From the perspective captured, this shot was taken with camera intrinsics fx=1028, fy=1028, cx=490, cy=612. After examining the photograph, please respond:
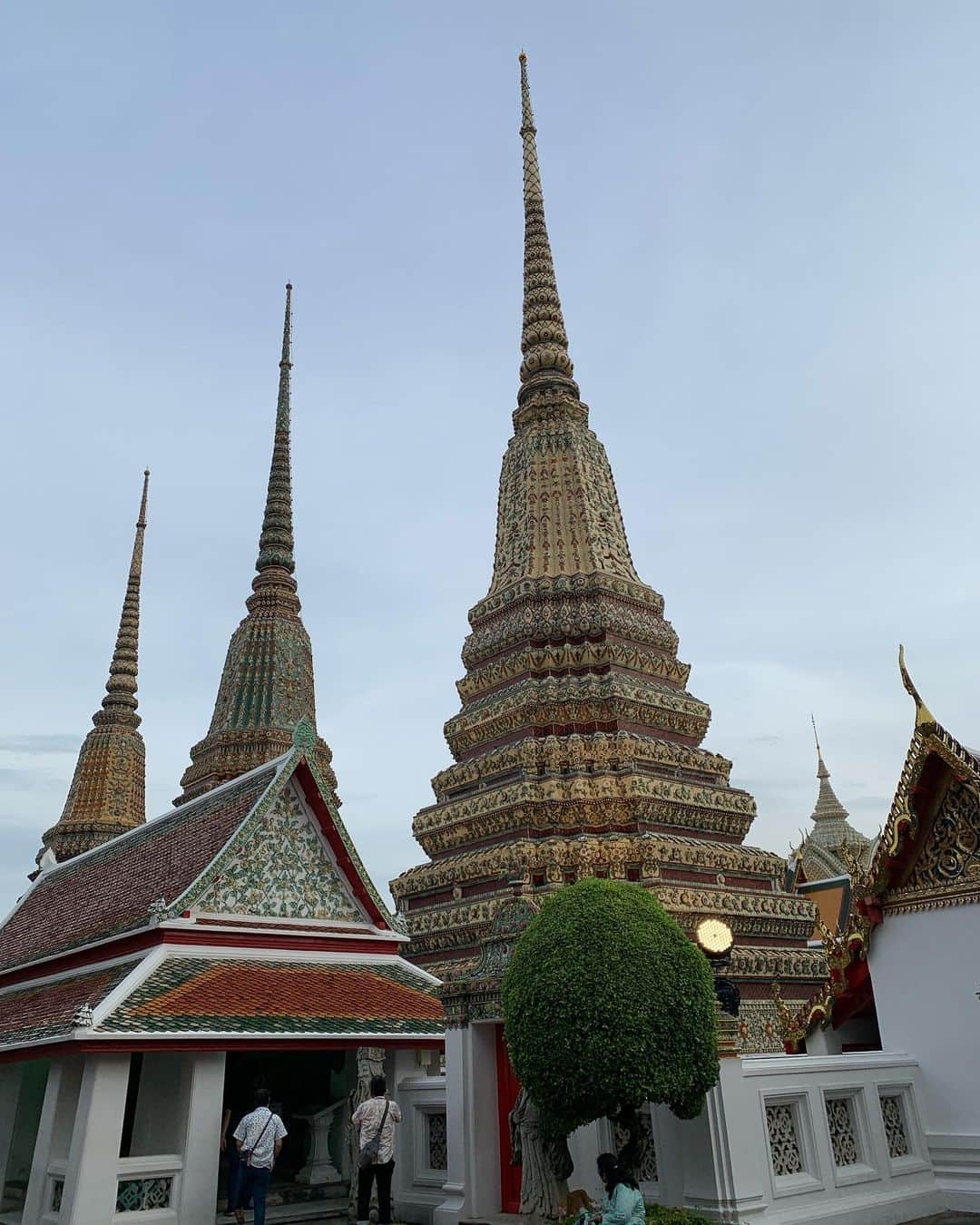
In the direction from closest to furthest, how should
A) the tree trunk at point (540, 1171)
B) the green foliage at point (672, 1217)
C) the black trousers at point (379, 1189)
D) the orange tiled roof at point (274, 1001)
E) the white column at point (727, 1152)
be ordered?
the green foliage at point (672, 1217) → the white column at point (727, 1152) → the tree trunk at point (540, 1171) → the black trousers at point (379, 1189) → the orange tiled roof at point (274, 1001)

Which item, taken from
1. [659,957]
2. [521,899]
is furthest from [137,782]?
[659,957]

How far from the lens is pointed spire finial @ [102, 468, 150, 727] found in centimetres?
3000

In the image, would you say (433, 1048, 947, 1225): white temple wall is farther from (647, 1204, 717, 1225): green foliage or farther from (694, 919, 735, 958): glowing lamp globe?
(694, 919, 735, 958): glowing lamp globe

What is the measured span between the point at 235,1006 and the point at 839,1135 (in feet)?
18.0

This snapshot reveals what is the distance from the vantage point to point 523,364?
21.2 meters

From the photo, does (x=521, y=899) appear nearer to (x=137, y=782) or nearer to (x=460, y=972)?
(x=460, y=972)

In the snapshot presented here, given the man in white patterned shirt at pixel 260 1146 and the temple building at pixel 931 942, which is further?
the man in white patterned shirt at pixel 260 1146

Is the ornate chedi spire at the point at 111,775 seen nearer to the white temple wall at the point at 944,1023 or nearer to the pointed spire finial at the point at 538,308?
the pointed spire finial at the point at 538,308

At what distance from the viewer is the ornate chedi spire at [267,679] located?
77.5 ft

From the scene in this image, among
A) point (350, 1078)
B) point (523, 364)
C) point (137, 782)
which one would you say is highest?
point (523, 364)

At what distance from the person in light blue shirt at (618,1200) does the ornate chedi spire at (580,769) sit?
7.39 metres

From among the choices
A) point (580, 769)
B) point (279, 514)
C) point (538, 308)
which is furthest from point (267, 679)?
point (580, 769)

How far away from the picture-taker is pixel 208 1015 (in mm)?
9492

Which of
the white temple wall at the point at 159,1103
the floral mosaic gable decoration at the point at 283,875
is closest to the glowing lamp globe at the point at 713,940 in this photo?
the white temple wall at the point at 159,1103
